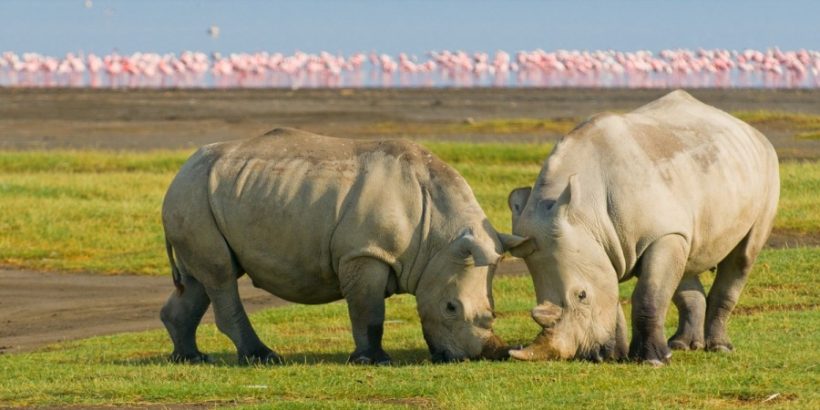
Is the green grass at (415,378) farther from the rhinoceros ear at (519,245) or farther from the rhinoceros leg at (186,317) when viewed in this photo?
the rhinoceros ear at (519,245)

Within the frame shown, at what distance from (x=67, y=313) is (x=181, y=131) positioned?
33.7 meters

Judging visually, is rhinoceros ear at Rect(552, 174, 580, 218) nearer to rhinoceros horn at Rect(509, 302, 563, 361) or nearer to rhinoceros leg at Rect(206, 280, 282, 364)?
rhinoceros horn at Rect(509, 302, 563, 361)

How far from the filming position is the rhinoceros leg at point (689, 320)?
13547 millimetres

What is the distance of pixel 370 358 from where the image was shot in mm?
12602

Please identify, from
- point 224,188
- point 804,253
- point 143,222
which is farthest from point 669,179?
point 143,222

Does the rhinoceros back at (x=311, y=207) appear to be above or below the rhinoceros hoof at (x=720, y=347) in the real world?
above

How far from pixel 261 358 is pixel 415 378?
6.64 feet

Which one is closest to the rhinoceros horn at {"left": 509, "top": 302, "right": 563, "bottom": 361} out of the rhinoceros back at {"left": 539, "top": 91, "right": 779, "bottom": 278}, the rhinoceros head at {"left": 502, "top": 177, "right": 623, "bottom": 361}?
the rhinoceros head at {"left": 502, "top": 177, "right": 623, "bottom": 361}

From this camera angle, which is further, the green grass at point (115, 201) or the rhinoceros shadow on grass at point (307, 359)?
the green grass at point (115, 201)

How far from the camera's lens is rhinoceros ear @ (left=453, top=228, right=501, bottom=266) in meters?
12.1

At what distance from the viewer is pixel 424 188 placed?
12.6 metres

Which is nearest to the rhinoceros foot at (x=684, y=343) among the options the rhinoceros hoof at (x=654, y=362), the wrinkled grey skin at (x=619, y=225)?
the wrinkled grey skin at (x=619, y=225)

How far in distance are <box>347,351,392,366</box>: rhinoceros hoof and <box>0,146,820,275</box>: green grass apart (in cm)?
992

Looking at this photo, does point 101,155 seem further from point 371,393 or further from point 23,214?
point 371,393
